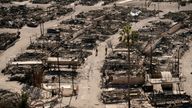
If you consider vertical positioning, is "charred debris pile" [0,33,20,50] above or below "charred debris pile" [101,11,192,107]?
above

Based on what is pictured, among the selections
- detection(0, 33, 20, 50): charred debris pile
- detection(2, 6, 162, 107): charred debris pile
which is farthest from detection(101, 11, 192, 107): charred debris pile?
detection(0, 33, 20, 50): charred debris pile

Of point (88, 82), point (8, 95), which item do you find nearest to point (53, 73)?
point (88, 82)

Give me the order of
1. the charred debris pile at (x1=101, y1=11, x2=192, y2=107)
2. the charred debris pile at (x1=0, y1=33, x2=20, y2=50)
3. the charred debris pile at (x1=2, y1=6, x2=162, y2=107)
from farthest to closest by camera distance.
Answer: the charred debris pile at (x1=0, y1=33, x2=20, y2=50) < the charred debris pile at (x1=2, y1=6, x2=162, y2=107) < the charred debris pile at (x1=101, y1=11, x2=192, y2=107)

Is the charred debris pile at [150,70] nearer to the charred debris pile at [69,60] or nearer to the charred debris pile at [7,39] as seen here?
the charred debris pile at [69,60]

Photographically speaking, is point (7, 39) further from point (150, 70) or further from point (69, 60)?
point (150, 70)

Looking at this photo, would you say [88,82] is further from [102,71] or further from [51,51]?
[51,51]

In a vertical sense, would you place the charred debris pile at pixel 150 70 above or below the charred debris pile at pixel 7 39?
below

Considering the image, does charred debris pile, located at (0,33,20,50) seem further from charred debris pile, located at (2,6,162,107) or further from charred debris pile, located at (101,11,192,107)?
charred debris pile, located at (101,11,192,107)

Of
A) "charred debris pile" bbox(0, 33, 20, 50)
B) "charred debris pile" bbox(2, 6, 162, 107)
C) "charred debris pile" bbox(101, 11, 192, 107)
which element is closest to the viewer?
"charred debris pile" bbox(101, 11, 192, 107)

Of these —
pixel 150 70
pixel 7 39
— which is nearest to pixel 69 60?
pixel 150 70

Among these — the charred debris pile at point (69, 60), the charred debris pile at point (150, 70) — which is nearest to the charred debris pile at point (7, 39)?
the charred debris pile at point (69, 60)

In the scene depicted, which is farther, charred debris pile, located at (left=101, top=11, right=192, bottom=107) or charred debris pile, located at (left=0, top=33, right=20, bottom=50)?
charred debris pile, located at (left=0, top=33, right=20, bottom=50)
